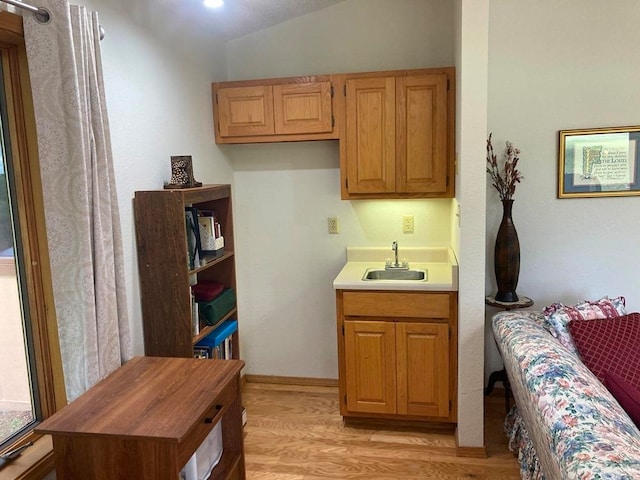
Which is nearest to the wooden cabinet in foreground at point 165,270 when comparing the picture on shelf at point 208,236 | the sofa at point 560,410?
the picture on shelf at point 208,236

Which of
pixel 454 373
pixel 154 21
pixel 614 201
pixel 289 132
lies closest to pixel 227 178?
pixel 289 132

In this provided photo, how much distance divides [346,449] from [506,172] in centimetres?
190

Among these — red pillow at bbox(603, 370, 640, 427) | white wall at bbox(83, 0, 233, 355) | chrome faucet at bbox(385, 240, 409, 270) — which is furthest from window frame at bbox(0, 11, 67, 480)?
red pillow at bbox(603, 370, 640, 427)

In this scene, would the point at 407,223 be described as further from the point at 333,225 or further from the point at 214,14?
the point at 214,14

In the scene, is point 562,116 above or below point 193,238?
above

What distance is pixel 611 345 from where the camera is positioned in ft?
7.46

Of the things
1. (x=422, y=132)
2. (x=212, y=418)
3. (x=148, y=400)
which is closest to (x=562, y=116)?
(x=422, y=132)

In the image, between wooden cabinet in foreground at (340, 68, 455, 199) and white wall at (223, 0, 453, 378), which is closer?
wooden cabinet in foreground at (340, 68, 455, 199)

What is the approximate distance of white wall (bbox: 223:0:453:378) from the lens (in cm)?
326

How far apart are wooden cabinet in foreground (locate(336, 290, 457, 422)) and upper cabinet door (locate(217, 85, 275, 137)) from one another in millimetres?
1194

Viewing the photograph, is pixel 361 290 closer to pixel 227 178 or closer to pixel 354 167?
pixel 354 167

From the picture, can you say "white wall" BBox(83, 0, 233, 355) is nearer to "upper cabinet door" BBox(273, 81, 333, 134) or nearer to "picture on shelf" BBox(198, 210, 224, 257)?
"picture on shelf" BBox(198, 210, 224, 257)

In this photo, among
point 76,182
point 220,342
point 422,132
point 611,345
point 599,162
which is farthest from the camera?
point 599,162

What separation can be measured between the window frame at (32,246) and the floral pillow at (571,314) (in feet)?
7.31
